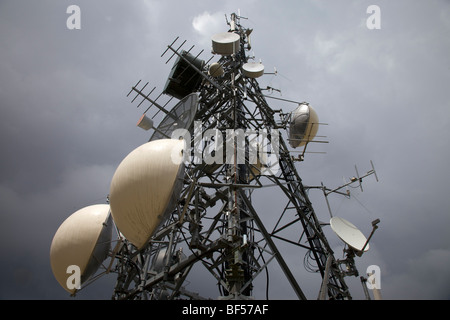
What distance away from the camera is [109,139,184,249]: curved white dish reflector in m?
8.61

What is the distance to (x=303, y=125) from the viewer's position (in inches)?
690

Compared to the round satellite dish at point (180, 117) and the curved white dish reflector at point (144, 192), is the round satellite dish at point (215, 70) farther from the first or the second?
the curved white dish reflector at point (144, 192)

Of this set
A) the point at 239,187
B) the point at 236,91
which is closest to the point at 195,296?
the point at 239,187

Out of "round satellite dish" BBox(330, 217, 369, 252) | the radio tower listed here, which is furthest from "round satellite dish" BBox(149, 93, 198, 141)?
"round satellite dish" BBox(330, 217, 369, 252)

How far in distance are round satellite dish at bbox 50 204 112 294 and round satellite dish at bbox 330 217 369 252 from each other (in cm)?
988

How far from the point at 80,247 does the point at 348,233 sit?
1137 cm

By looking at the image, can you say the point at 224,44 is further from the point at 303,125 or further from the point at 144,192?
the point at 144,192

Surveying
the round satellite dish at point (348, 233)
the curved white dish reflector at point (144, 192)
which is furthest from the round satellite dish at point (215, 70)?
the round satellite dish at point (348, 233)

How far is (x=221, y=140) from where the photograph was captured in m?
13.3

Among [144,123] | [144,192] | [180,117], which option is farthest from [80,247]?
[180,117]

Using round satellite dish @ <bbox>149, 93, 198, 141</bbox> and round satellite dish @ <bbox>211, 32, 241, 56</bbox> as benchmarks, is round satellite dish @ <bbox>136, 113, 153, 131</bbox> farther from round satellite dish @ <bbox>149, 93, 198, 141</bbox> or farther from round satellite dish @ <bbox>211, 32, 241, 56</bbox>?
round satellite dish @ <bbox>211, 32, 241, 56</bbox>

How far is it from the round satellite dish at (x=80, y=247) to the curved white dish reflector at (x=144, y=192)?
10.6 ft
